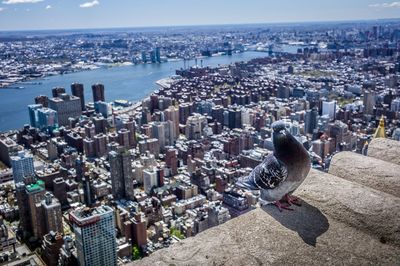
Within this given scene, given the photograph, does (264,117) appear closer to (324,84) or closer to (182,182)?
(182,182)

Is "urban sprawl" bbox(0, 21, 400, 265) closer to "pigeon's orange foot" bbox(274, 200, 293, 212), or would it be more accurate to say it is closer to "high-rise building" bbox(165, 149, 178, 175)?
"high-rise building" bbox(165, 149, 178, 175)

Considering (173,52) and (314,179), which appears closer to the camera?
(314,179)

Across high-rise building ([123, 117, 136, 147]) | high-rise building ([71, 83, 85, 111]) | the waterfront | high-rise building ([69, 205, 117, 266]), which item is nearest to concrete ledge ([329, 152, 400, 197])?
high-rise building ([69, 205, 117, 266])

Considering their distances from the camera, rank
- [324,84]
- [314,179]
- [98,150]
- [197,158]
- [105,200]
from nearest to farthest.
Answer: [314,179] < [105,200] < [197,158] < [98,150] < [324,84]

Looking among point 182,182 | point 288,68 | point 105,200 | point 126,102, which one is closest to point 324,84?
point 288,68

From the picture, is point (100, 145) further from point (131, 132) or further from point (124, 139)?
point (131, 132)

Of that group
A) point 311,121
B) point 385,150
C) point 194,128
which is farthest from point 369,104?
point 385,150
